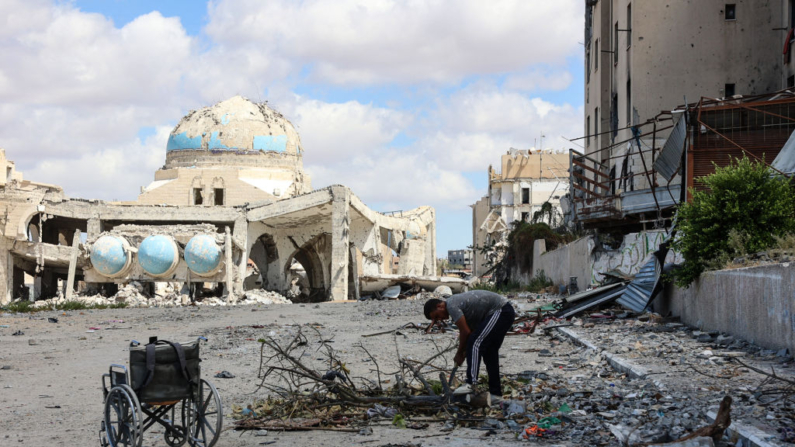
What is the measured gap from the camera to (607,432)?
6109 mm

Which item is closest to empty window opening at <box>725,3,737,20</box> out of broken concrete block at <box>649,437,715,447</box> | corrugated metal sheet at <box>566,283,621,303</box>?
corrugated metal sheet at <box>566,283,621,303</box>

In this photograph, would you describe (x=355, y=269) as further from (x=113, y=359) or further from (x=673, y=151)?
(x=113, y=359)

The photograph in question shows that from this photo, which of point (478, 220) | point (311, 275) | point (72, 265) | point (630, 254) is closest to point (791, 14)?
point (630, 254)

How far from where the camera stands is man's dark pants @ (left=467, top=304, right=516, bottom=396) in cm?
732

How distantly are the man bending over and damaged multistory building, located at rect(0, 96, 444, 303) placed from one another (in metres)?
28.5

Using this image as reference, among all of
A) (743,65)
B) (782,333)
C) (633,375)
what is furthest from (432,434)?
(743,65)

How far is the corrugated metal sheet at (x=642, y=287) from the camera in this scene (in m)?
14.3

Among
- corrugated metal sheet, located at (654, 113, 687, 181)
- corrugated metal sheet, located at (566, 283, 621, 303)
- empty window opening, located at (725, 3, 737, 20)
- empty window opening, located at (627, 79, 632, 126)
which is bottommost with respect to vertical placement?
corrugated metal sheet, located at (566, 283, 621, 303)

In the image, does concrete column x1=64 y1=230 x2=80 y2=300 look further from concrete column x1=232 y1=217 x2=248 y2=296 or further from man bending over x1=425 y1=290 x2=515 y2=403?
man bending over x1=425 y1=290 x2=515 y2=403

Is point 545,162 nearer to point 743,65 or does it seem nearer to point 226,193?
point 226,193

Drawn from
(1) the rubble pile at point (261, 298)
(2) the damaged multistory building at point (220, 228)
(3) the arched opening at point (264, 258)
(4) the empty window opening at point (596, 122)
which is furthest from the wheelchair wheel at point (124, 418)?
(3) the arched opening at point (264, 258)

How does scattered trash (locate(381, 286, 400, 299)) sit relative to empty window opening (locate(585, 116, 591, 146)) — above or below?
below

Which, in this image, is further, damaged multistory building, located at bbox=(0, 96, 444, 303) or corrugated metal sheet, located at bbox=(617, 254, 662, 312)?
damaged multistory building, located at bbox=(0, 96, 444, 303)

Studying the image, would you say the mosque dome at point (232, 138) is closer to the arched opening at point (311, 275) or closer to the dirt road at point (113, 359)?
the arched opening at point (311, 275)
